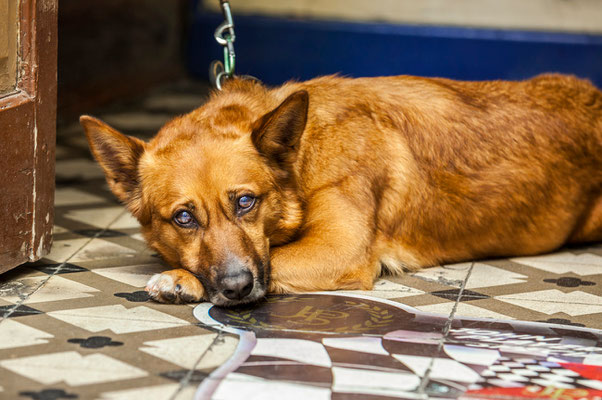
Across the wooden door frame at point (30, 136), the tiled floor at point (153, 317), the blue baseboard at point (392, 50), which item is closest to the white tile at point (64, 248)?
the tiled floor at point (153, 317)

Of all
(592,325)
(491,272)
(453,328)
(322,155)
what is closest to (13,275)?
(322,155)

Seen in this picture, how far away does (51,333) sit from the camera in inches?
149

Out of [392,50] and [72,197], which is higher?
[392,50]

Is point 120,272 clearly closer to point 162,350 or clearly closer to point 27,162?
point 27,162

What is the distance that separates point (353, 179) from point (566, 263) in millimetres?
1568

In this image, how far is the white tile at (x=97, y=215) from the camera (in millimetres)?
5867

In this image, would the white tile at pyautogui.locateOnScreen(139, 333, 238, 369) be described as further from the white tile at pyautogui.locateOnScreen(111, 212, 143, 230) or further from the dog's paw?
the white tile at pyautogui.locateOnScreen(111, 212, 143, 230)

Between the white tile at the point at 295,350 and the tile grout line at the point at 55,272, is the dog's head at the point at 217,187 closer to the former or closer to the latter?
the white tile at the point at 295,350

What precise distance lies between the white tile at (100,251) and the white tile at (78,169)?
1.82 m

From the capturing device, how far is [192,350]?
12.0 feet

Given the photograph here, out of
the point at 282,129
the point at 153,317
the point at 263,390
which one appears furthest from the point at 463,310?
the point at 153,317

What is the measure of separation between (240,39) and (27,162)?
664 cm

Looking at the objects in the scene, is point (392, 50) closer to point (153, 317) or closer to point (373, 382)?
point (153, 317)

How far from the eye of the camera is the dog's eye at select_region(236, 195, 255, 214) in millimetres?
4215
